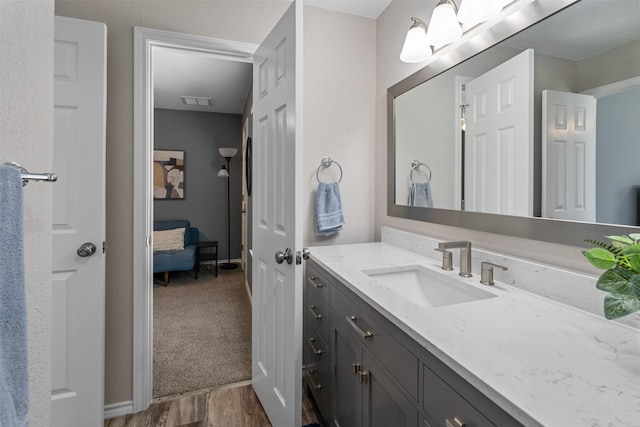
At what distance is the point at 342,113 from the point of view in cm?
220

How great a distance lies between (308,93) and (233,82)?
216cm

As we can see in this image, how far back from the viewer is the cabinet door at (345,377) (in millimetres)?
1222

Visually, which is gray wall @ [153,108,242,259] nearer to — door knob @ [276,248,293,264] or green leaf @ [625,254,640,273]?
door knob @ [276,248,293,264]

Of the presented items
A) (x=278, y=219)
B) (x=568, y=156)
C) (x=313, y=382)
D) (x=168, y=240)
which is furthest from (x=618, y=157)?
(x=168, y=240)

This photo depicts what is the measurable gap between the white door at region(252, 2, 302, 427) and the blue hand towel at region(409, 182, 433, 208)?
788 mm

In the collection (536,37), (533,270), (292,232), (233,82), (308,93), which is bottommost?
(533,270)

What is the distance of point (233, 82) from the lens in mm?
3867

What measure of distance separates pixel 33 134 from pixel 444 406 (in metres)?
1.11

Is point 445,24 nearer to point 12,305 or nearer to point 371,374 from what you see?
point 371,374

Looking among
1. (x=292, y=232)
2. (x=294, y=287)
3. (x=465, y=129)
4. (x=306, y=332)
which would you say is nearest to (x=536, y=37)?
(x=465, y=129)

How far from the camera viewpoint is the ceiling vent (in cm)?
447

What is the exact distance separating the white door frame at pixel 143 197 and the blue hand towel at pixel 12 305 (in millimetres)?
1278

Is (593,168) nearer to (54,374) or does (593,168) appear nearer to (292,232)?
(292,232)

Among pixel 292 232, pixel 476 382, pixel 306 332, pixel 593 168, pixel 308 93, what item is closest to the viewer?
pixel 476 382
